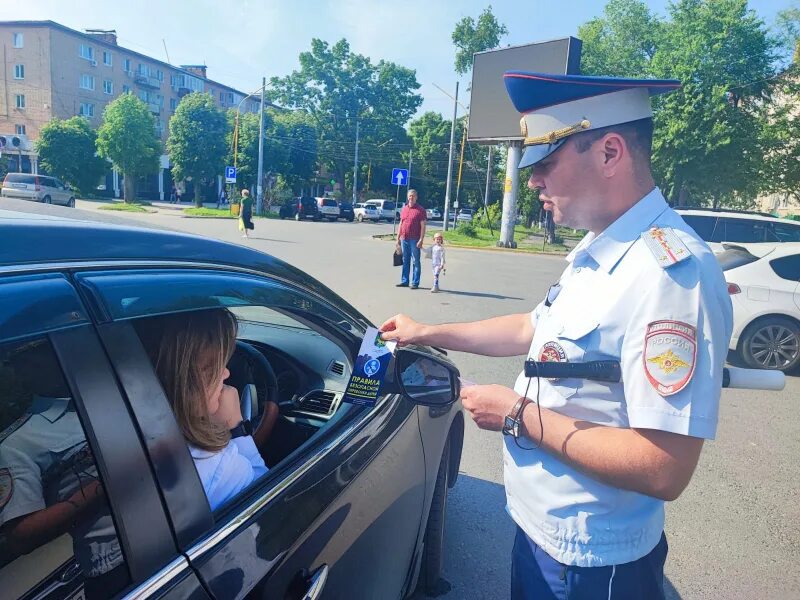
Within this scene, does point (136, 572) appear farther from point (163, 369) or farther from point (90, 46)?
point (90, 46)

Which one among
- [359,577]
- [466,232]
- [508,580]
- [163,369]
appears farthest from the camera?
[466,232]

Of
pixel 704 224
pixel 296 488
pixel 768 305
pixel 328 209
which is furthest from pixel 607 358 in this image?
pixel 328 209

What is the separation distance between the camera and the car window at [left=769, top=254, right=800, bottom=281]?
680 cm

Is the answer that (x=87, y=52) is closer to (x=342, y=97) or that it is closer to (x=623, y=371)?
(x=342, y=97)

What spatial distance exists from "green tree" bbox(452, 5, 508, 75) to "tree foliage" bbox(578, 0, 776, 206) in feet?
37.7

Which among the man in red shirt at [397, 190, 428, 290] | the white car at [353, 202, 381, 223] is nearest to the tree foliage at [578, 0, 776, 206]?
the man in red shirt at [397, 190, 428, 290]

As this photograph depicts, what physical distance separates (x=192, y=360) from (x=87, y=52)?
6319 centimetres

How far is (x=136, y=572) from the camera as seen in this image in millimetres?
1042

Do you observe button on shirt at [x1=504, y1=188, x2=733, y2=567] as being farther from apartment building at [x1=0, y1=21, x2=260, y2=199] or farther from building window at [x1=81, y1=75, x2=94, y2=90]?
building window at [x1=81, y1=75, x2=94, y2=90]

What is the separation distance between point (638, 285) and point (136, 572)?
48.1 inches

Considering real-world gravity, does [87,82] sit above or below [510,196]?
above

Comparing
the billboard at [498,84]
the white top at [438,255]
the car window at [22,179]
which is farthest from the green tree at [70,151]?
the white top at [438,255]

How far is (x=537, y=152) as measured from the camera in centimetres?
158

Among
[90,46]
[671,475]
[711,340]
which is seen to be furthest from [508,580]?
[90,46]
